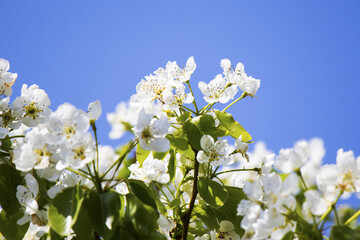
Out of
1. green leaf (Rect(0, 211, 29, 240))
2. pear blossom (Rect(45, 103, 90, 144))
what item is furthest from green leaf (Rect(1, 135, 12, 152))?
pear blossom (Rect(45, 103, 90, 144))

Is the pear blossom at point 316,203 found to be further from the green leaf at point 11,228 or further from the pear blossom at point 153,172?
the green leaf at point 11,228

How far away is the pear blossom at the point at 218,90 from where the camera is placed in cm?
171

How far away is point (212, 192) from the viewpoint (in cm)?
160

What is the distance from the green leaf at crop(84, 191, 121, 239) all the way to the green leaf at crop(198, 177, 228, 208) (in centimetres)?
38

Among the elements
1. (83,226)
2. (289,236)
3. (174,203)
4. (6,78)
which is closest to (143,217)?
(83,226)

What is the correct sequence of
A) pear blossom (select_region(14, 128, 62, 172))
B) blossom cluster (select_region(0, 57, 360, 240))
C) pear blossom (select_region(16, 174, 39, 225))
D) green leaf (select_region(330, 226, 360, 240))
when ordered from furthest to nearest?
pear blossom (select_region(16, 174, 39, 225)) < pear blossom (select_region(14, 128, 62, 172)) < blossom cluster (select_region(0, 57, 360, 240)) < green leaf (select_region(330, 226, 360, 240))

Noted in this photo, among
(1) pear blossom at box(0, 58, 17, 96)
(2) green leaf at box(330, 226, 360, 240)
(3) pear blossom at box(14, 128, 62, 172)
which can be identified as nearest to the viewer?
(2) green leaf at box(330, 226, 360, 240)

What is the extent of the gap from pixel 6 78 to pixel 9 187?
44 cm

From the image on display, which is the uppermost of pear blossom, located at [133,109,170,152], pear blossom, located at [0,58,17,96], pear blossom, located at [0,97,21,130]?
pear blossom, located at [0,58,17,96]

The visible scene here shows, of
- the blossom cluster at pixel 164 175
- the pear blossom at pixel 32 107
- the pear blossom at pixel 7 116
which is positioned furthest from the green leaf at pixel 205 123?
the pear blossom at pixel 7 116

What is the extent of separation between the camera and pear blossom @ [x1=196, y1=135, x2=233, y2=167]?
62.2 inches

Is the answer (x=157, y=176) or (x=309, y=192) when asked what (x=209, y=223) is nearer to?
(x=157, y=176)

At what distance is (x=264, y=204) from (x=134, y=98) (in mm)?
699

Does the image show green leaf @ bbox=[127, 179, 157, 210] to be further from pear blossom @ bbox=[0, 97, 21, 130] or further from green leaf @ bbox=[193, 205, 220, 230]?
pear blossom @ bbox=[0, 97, 21, 130]
